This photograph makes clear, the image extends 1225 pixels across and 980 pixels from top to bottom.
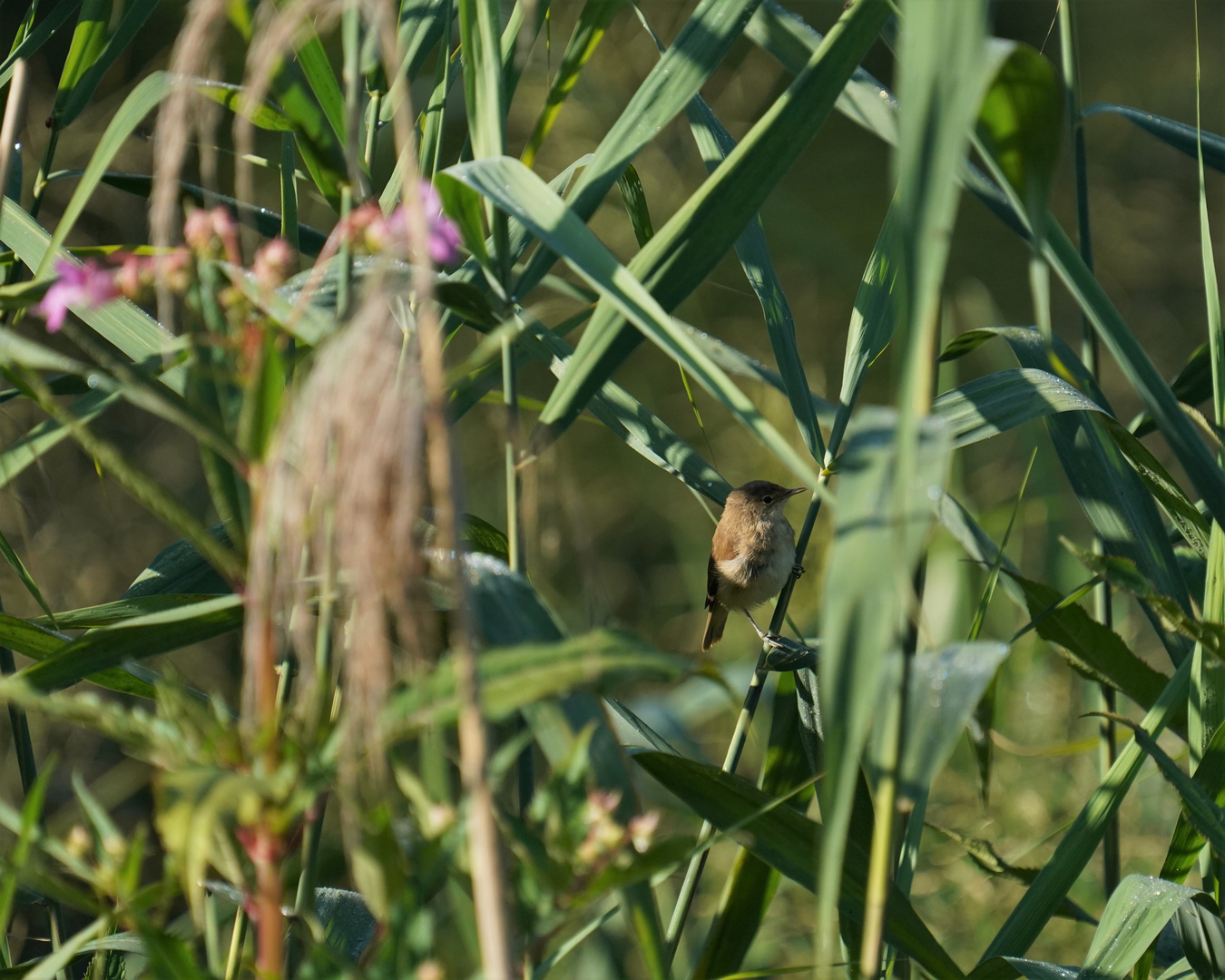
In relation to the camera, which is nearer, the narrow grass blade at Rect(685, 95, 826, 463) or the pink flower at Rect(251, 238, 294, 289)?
the pink flower at Rect(251, 238, 294, 289)

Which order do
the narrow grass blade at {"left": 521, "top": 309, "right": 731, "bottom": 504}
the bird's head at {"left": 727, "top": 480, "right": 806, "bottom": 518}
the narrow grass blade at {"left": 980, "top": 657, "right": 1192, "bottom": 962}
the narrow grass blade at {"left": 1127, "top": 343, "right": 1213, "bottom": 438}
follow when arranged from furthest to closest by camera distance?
the bird's head at {"left": 727, "top": 480, "right": 806, "bottom": 518}, the narrow grass blade at {"left": 1127, "top": 343, "right": 1213, "bottom": 438}, the narrow grass blade at {"left": 521, "top": 309, "right": 731, "bottom": 504}, the narrow grass blade at {"left": 980, "top": 657, "right": 1192, "bottom": 962}

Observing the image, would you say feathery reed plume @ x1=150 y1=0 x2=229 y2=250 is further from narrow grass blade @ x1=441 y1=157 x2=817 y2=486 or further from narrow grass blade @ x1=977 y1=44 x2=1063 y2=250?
narrow grass blade @ x1=977 y1=44 x2=1063 y2=250

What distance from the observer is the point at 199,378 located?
0.56 metres

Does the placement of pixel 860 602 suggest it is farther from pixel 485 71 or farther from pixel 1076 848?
pixel 1076 848

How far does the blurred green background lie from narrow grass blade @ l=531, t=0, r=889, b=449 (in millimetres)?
624

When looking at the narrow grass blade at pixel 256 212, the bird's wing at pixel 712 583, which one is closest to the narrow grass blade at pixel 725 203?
the narrow grass blade at pixel 256 212

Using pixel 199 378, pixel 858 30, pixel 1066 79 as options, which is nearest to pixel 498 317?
pixel 199 378

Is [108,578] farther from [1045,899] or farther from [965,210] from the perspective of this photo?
[965,210]

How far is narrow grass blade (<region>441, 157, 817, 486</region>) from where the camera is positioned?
571mm

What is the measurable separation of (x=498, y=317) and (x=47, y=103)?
3203 millimetres

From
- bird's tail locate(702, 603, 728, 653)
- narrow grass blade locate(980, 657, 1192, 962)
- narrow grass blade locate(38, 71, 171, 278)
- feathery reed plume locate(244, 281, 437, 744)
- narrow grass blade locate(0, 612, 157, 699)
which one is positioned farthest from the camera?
bird's tail locate(702, 603, 728, 653)

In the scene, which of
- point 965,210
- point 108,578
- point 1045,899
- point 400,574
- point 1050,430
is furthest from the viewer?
A: point 965,210

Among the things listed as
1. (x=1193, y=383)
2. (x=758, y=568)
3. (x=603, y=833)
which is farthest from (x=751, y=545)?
(x=603, y=833)

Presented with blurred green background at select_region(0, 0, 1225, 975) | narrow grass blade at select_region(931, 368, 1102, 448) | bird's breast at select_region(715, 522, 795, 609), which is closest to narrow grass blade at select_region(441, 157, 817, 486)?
narrow grass blade at select_region(931, 368, 1102, 448)
